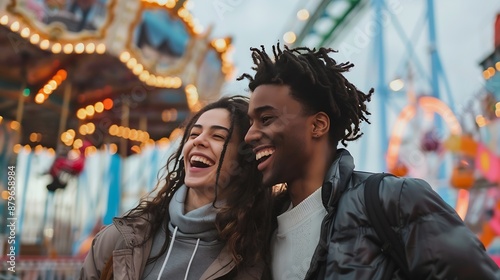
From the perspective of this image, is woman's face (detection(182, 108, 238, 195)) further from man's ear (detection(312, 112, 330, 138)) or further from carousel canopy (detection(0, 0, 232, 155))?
carousel canopy (detection(0, 0, 232, 155))

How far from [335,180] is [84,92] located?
25.0 ft

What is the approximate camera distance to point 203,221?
5.61 ft

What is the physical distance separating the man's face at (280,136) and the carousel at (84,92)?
120 inches

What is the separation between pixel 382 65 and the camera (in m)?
9.81

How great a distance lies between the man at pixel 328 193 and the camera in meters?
1.13

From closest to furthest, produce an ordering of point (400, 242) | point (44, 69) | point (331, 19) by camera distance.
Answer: point (400, 242)
point (44, 69)
point (331, 19)

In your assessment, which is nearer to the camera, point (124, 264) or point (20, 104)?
point (124, 264)

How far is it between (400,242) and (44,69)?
7034mm

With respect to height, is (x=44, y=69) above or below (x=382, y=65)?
below

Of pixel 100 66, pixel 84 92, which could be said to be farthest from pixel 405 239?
pixel 84 92

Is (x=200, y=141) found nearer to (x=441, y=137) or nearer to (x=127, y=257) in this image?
(x=127, y=257)

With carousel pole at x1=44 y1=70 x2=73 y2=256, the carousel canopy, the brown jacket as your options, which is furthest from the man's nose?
carousel pole at x1=44 y1=70 x2=73 y2=256

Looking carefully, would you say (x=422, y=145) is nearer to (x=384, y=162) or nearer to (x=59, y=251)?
(x=384, y=162)

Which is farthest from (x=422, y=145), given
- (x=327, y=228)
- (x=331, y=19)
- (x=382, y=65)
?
(x=327, y=228)
